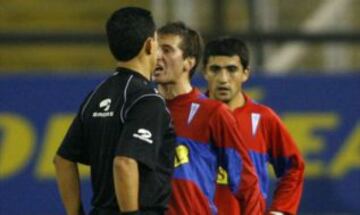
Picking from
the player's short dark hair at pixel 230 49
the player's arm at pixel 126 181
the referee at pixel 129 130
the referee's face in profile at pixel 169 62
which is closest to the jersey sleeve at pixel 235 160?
the referee's face in profile at pixel 169 62

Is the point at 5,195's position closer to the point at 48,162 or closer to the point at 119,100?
the point at 48,162

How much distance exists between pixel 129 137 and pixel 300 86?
23.2 ft

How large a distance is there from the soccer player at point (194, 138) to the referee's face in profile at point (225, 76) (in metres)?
0.98

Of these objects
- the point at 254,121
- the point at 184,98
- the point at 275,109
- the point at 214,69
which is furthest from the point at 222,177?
the point at 275,109

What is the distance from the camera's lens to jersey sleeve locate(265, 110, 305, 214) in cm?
745

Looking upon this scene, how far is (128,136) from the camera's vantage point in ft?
18.2

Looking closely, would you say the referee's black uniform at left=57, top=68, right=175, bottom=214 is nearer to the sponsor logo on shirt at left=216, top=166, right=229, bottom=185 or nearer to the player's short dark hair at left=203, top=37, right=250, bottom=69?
the sponsor logo on shirt at left=216, top=166, right=229, bottom=185

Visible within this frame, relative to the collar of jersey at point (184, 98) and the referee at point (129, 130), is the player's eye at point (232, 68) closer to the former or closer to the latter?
the collar of jersey at point (184, 98)

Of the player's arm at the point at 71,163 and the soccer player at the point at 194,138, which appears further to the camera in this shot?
the soccer player at the point at 194,138

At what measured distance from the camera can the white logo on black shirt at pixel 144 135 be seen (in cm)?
556

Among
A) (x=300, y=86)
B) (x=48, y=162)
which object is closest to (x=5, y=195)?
(x=48, y=162)

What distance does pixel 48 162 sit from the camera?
40.1 ft

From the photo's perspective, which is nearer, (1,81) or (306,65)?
(1,81)

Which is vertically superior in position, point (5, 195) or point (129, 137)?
→ point (129, 137)
